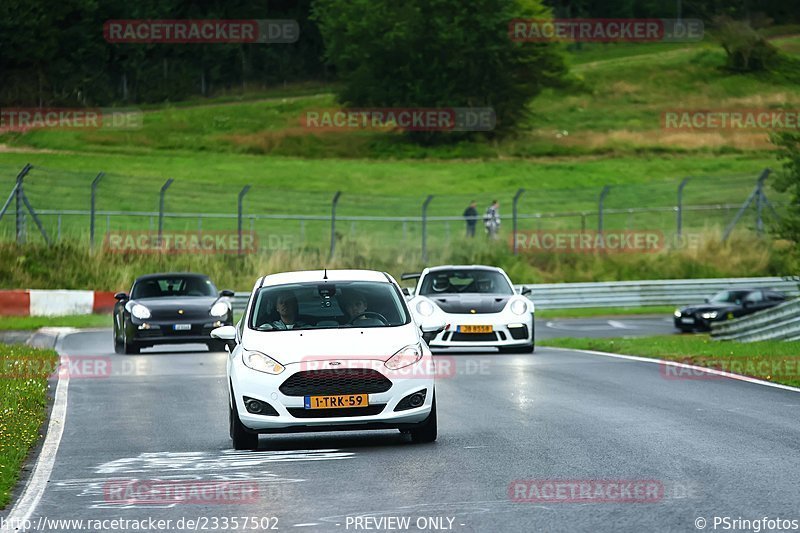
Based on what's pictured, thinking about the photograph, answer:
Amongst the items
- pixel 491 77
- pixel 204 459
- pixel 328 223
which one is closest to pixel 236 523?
pixel 204 459

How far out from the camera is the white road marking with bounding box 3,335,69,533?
29.9 feet

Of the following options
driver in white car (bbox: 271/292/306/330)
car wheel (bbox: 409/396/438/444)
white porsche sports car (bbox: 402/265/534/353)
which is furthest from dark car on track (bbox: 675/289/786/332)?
car wheel (bbox: 409/396/438/444)

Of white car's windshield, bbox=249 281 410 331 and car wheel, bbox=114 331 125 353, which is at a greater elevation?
white car's windshield, bbox=249 281 410 331

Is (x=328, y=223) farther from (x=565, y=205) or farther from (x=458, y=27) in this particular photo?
(x=458, y=27)

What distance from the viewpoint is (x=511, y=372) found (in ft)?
65.1

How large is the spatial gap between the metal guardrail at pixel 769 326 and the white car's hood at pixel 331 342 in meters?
12.1

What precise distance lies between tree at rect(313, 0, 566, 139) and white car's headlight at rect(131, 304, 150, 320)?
186 ft

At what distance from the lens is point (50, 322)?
110 ft

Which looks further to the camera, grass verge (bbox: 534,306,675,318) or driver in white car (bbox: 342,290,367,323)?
grass verge (bbox: 534,306,675,318)

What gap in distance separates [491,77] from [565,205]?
23.3 m

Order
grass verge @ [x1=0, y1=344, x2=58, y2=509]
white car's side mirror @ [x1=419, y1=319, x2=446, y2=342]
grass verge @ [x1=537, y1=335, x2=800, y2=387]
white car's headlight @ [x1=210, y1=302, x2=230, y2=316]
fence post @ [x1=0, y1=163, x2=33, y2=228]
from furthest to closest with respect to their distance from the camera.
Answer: fence post @ [x1=0, y1=163, x2=33, y2=228], white car's headlight @ [x1=210, y1=302, x2=230, y2=316], grass verge @ [x1=537, y1=335, x2=800, y2=387], white car's side mirror @ [x1=419, y1=319, x2=446, y2=342], grass verge @ [x1=0, y1=344, x2=58, y2=509]

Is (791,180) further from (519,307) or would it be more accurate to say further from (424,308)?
(424,308)

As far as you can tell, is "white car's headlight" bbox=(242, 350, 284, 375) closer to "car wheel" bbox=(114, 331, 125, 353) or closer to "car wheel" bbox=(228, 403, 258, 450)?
"car wheel" bbox=(228, 403, 258, 450)

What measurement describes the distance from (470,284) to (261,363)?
12.5m
